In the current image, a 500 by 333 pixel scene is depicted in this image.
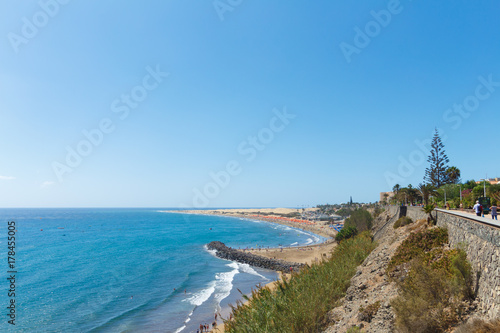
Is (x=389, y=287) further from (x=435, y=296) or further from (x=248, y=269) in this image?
(x=248, y=269)

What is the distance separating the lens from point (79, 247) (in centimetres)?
5881

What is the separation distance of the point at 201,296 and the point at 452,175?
38.3m

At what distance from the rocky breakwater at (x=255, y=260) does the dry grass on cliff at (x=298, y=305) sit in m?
24.1

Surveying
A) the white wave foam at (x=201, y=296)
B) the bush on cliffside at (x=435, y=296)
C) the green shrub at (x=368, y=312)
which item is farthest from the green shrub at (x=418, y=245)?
the white wave foam at (x=201, y=296)

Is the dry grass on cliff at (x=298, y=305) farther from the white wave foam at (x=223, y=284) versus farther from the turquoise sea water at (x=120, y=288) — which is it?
the white wave foam at (x=223, y=284)

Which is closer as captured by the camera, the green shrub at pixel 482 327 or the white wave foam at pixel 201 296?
the green shrub at pixel 482 327

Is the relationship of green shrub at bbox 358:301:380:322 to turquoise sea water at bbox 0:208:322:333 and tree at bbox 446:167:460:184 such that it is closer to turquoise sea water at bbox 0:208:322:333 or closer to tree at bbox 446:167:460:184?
turquoise sea water at bbox 0:208:322:333

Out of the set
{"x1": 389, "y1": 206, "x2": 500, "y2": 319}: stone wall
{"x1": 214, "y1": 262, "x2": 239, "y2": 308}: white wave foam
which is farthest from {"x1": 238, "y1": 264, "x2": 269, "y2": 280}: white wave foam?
{"x1": 389, "y1": 206, "x2": 500, "y2": 319}: stone wall

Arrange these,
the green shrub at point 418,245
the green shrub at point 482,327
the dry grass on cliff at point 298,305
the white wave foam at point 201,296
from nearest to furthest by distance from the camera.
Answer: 1. the green shrub at point 482,327
2. the dry grass on cliff at point 298,305
3. the green shrub at point 418,245
4. the white wave foam at point 201,296

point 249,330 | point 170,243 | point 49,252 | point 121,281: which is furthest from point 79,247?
point 249,330

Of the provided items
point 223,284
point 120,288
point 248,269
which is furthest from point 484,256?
point 248,269

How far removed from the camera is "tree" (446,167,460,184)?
4050cm

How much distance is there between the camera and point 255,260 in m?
46.2

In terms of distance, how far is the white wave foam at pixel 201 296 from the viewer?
27.6 m
